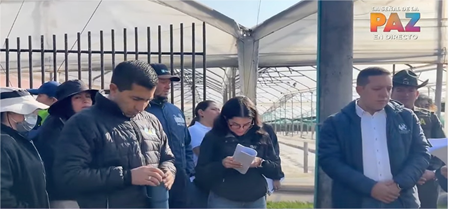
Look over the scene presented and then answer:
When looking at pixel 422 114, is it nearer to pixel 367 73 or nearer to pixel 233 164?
pixel 367 73

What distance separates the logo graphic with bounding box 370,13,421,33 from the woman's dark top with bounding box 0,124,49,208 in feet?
6.25

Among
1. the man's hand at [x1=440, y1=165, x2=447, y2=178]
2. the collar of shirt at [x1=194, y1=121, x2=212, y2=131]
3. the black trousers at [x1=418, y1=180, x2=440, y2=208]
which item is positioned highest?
the collar of shirt at [x1=194, y1=121, x2=212, y2=131]

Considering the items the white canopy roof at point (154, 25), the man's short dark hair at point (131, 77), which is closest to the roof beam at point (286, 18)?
the white canopy roof at point (154, 25)

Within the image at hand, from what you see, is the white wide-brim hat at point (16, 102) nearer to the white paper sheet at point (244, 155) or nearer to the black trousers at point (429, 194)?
the white paper sheet at point (244, 155)

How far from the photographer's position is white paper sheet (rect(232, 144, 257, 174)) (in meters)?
2.76

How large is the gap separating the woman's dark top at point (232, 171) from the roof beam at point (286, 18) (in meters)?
1.42

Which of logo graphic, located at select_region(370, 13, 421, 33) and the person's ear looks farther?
logo graphic, located at select_region(370, 13, 421, 33)

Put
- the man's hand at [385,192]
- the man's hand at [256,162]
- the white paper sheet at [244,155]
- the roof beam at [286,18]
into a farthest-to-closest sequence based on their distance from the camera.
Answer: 1. the roof beam at [286,18]
2. the man's hand at [256,162]
3. the white paper sheet at [244,155]
4. the man's hand at [385,192]

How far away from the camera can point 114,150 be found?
2295mm

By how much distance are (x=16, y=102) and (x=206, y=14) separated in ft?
8.59

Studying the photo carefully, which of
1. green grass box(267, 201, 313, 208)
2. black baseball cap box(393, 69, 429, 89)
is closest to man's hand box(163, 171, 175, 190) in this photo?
black baseball cap box(393, 69, 429, 89)

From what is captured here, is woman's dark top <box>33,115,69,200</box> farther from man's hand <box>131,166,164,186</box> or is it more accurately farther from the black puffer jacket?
man's hand <box>131,166,164,186</box>

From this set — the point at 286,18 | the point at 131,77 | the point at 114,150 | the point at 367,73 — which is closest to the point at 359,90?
the point at 367,73

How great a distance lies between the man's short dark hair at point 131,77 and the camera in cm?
234
